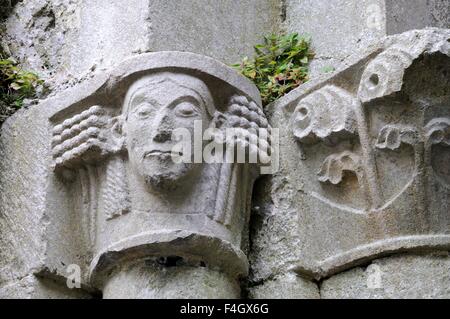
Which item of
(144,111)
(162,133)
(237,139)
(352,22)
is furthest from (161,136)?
(352,22)

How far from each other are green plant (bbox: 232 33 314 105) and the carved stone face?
40cm

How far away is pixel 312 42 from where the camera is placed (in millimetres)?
4332

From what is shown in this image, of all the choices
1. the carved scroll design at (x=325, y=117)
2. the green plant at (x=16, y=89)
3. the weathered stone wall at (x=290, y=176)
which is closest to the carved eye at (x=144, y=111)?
the weathered stone wall at (x=290, y=176)

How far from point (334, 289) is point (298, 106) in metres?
0.63

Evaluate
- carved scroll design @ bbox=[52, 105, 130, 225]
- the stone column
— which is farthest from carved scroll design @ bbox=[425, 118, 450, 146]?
carved scroll design @ bbox=[52, 105, 130, 225]

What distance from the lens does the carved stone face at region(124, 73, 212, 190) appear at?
371 cm

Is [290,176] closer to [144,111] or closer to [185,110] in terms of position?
[185,110]

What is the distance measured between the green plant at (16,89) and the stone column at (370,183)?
1034 mm

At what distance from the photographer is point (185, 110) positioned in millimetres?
3771

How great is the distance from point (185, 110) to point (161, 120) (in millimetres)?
93

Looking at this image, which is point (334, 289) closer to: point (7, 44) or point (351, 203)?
point (351, 203)

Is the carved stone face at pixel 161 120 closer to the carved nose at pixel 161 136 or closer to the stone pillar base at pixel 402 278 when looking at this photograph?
the carved nose at pixel 161 136

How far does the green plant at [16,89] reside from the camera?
4.40m

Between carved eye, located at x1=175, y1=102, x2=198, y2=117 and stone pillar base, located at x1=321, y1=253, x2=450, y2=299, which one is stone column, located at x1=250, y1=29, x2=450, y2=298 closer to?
stone pillar base, located at x1=321, y1=253, x2=450, y2=299
